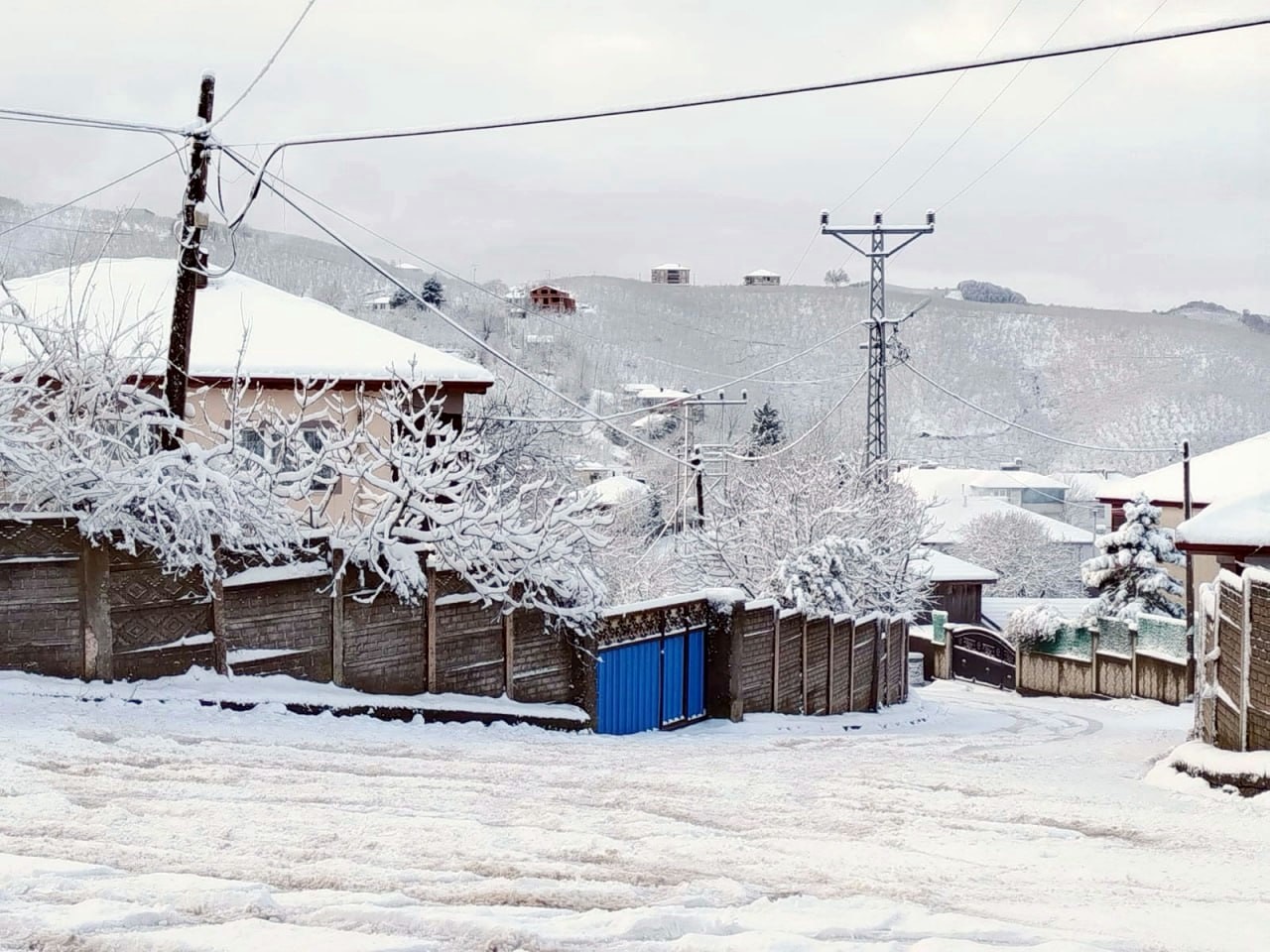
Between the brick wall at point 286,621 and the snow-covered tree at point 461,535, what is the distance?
46 centimetres

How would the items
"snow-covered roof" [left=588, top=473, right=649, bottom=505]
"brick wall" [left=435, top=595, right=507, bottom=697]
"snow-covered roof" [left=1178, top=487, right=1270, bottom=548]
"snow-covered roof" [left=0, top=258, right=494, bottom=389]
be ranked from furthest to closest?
"snow-covered roof" [left=588, top=473, right=649, bottom=505] < "snow-covered roof" [left=0, top=258, right=494, bottom=389] < "snow-covered roof" [left=1178, top=487, right=1270, bottom=548] < "brick wall" [left=435, top=595, right=507, bottom=697]

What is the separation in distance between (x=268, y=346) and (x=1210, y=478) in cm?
3249

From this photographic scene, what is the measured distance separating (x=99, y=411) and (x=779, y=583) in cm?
1523

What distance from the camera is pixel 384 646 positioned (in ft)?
45.8

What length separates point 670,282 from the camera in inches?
6260

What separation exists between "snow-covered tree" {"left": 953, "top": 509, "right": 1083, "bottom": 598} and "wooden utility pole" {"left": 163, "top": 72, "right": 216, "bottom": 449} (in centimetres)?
5836

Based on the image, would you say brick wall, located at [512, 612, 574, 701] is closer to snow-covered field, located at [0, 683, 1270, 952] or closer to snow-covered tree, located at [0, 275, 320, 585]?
snow-covered field, located at [0, 683, 1270, 952]

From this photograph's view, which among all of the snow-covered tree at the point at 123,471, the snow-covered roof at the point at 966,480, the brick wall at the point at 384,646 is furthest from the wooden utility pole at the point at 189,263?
the snow-covered roof at the point at 966,480

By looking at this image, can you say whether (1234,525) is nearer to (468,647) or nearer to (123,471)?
(468,647)

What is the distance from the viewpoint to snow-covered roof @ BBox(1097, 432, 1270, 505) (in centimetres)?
4200

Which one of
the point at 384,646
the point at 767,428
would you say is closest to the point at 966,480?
the point at 767,428

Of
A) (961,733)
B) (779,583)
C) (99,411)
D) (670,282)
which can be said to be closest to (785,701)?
(961,733)

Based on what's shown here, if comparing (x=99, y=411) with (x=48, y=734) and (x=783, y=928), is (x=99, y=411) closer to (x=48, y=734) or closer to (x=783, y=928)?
(x=48, y=734)

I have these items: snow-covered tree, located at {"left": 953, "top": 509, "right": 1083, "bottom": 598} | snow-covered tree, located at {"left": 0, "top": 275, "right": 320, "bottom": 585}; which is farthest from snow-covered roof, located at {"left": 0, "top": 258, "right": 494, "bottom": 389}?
snow-covered tree, located at {"left": 953, "top": 509, "right": 1083, "bottom": 598}
